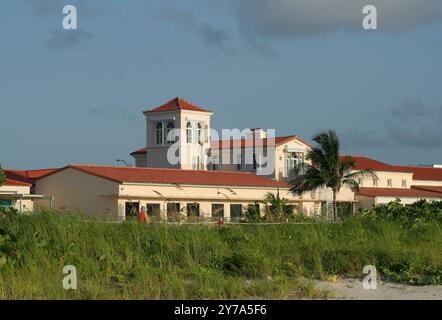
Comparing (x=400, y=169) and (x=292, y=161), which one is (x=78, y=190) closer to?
(x=292, y=161)

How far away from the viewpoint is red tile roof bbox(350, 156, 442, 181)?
302 ft

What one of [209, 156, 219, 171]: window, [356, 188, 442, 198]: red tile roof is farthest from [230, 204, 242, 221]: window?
[209, 156, 219, 171]: window

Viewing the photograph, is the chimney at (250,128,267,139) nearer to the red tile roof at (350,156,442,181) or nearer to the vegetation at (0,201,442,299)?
the red tile roof at (350,156,442,181)

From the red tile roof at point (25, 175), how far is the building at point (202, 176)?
3.2 inches

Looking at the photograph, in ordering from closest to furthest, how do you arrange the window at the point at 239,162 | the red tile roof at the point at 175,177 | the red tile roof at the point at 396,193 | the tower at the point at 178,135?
the red tile roof at the point at 175,177
the red tile roof at the point at 396,193
the window at the point at 239,162
the tower at the point at 178,135

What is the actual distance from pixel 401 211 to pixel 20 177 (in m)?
48.0

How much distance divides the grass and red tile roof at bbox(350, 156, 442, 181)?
7138cm

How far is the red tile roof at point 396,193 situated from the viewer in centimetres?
8208

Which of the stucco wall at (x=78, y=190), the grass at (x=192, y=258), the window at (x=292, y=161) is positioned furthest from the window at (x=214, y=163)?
the grass at (x=192, y=258)

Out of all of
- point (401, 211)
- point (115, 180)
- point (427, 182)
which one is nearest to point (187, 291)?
point (401, 211)

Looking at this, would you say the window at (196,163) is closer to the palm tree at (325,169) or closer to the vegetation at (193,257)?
the palm tree at (325,169)

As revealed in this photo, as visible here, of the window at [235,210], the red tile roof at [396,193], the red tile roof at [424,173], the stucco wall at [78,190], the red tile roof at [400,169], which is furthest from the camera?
the red tile roof at [424,173]

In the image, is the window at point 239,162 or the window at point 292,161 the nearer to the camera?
the window at point 292,161
